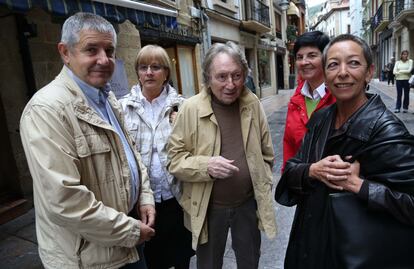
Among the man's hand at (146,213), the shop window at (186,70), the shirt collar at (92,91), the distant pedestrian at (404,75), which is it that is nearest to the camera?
the shirt collar at (92,91)

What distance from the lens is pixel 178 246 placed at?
2.39 meters

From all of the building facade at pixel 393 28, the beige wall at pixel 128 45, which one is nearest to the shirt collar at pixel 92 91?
the beige wall at pixel 128 45

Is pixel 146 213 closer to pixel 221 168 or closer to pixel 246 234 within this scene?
pixel 221 168

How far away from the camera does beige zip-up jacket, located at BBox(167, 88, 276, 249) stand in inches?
76.8

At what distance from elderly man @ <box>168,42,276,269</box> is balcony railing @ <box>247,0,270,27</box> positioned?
44.4 ft

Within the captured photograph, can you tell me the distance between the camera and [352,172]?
1.22 m

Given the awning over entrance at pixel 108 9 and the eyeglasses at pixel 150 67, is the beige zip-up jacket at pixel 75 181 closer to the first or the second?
the eyeglasses at pixel 150 67

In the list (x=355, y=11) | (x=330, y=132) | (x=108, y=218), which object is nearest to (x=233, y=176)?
(x=330, y=132)

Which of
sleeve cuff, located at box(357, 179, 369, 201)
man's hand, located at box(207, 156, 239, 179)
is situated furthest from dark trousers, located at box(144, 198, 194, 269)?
sleeve cuff, located at box(357, 179, 369, 201)

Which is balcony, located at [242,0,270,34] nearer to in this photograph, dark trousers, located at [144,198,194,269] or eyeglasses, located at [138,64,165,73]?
eyeglasses, located at [138,64,165,73]

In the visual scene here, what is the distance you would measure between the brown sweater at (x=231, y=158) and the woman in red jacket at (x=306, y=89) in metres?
0.30

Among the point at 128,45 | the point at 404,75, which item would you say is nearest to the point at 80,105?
the point at 128,45

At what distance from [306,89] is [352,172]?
1.13 m

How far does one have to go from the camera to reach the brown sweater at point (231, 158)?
199 centimetres
